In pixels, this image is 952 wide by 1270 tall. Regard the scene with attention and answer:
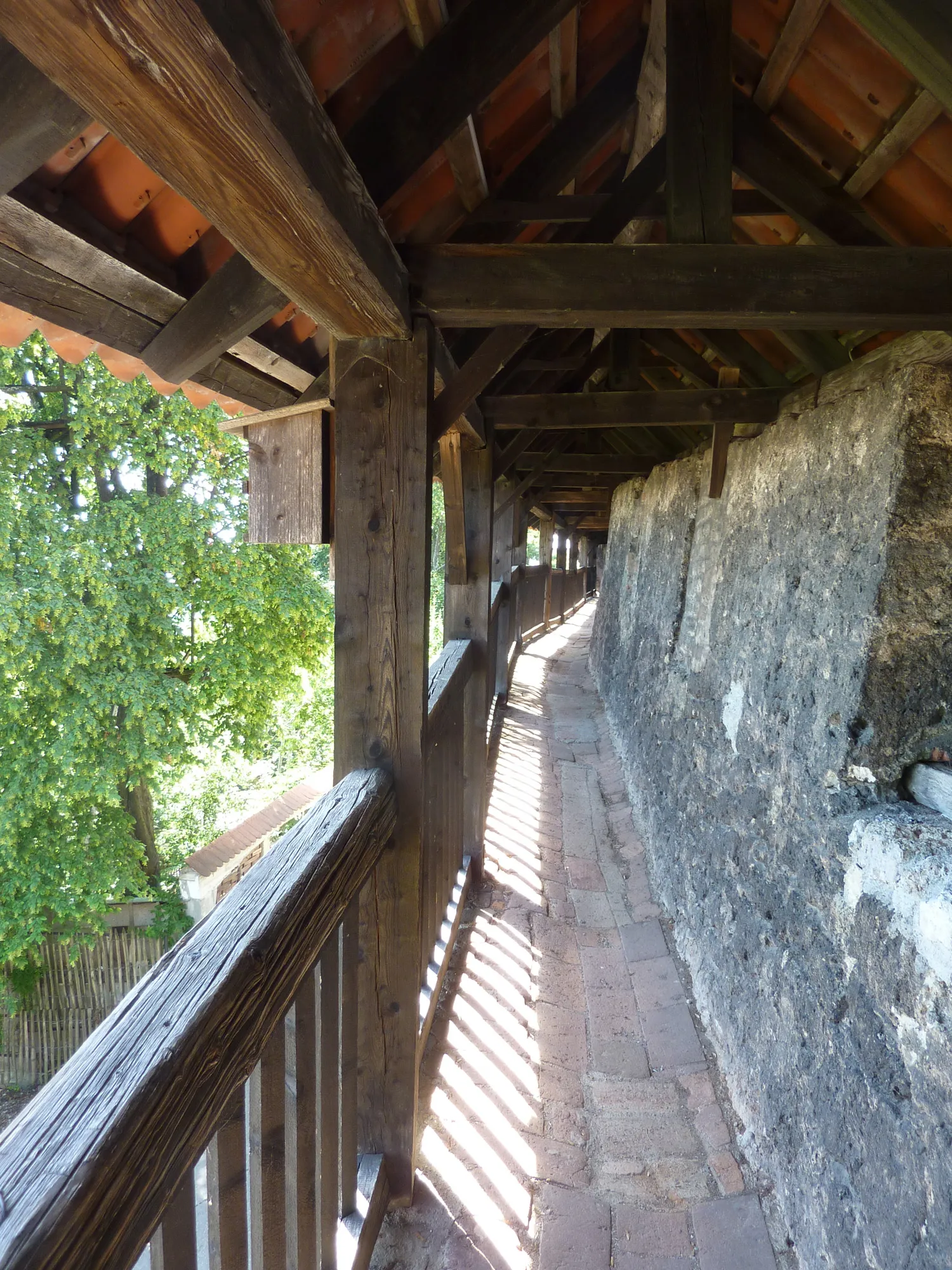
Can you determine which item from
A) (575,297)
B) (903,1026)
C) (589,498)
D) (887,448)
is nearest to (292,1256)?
(903,1026)

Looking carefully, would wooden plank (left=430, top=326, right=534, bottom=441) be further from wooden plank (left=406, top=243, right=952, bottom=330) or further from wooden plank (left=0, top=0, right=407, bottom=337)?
wooden plank (left=0, top=0, right=407, bottom=337)

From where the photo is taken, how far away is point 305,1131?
55.7 inches

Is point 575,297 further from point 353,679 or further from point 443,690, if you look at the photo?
point 443,690

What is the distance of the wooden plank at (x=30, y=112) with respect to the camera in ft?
3.72

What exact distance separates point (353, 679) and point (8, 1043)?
10.9 m

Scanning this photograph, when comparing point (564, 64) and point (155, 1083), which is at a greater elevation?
point (564, 64)

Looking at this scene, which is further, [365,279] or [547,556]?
[547,556]

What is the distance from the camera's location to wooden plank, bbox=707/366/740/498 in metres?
3.55

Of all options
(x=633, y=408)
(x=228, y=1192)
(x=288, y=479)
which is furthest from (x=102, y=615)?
(x=228, y=1192)

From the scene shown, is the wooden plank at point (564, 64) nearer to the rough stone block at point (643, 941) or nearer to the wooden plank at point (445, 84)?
the wooden plank at point (445, 84)

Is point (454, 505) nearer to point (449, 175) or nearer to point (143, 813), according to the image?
point (449, 175)

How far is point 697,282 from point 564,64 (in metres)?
0.93

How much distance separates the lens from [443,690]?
2816mm

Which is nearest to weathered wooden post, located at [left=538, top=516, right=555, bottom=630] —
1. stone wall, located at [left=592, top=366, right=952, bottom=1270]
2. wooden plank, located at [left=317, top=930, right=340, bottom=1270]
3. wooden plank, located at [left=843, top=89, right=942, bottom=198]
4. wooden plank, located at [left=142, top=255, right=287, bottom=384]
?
stone wall, located at [left=592, top=366, right=952, bottom=1270]
